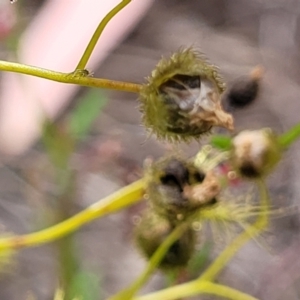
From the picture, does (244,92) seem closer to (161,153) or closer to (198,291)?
(198,291)

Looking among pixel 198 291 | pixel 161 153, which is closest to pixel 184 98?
pixel 198 291

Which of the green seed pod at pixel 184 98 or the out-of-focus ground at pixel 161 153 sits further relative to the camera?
the out-of-focus ground at pixel 161 153

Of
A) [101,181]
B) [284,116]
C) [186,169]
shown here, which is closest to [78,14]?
[101,181]

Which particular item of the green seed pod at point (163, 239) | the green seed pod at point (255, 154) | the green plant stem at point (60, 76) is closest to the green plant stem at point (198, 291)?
the green seed pod at point (163, 239)

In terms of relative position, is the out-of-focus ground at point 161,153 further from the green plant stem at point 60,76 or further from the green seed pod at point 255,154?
the green plant stem at point 60,76

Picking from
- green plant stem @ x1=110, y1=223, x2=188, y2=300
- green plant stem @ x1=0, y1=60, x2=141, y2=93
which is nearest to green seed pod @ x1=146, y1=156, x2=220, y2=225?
green plant stem @ x1=110, y1=223, x2=188, y2=300

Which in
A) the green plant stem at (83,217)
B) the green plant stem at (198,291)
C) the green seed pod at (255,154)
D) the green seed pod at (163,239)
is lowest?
the green plant stem at (198,291)
